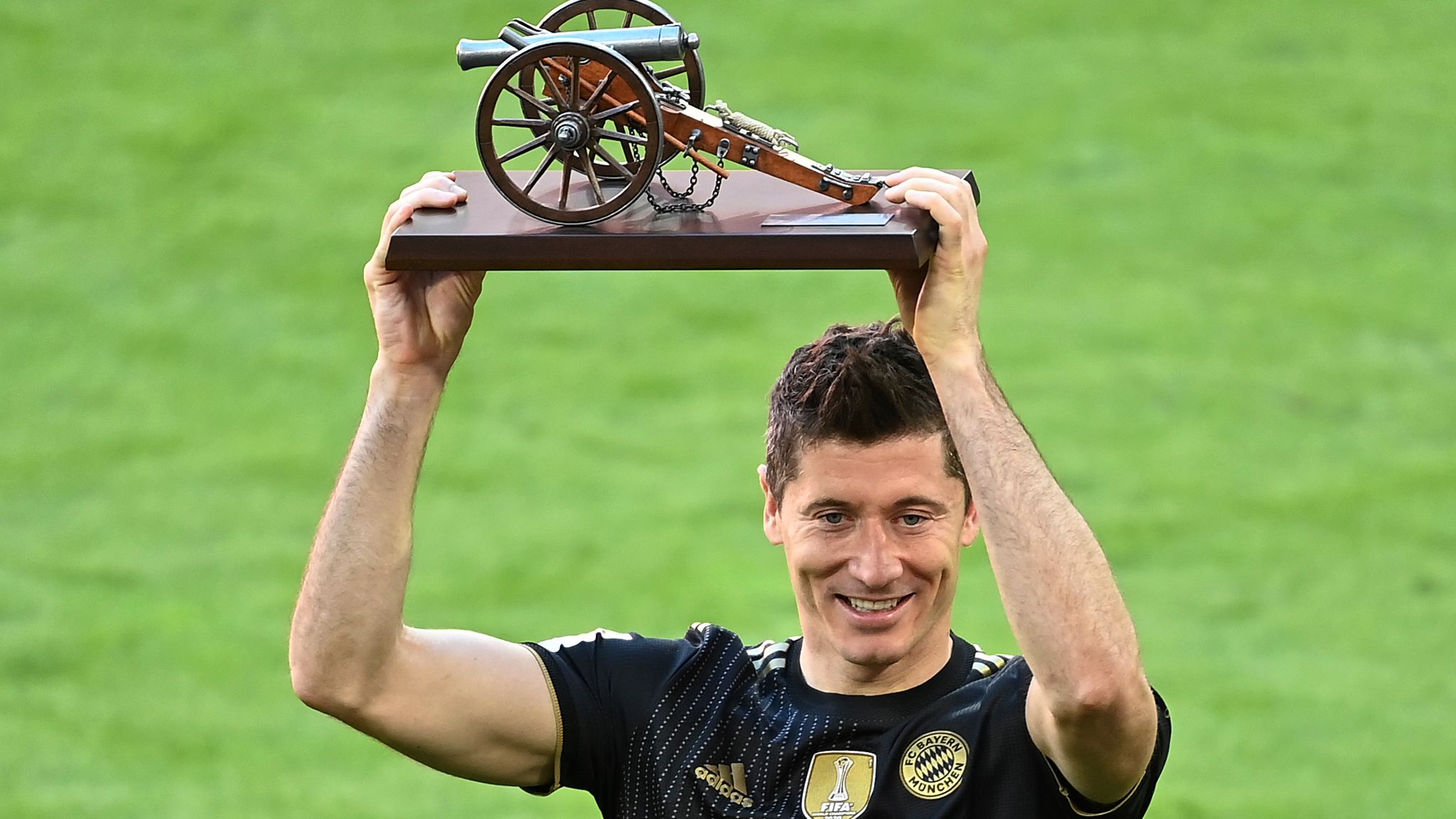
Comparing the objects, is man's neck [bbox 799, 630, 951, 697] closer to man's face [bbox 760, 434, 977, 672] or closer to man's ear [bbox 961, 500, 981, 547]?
man's face [bbox 760, 434, 977, 672]

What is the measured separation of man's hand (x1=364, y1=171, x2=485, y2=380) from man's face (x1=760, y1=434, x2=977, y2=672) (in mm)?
642

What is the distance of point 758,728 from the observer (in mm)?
3623

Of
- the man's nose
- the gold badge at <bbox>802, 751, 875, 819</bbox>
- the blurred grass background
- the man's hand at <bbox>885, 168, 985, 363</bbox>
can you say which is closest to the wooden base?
the man's hand at <bbox>885, 168, 985, 363</bbox>

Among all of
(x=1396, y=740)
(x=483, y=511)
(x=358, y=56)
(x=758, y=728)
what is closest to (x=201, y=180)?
(x=358, y=56)

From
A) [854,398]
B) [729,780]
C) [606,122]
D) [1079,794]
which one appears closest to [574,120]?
[606,122]

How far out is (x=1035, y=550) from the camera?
10.2ft

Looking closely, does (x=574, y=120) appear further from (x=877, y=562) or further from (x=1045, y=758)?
(x=1045, y=758)

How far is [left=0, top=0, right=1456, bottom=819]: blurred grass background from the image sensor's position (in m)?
8.06

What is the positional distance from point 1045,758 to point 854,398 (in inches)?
26.4

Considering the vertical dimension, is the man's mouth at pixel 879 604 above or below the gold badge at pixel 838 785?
above

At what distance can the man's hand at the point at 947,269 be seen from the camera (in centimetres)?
319

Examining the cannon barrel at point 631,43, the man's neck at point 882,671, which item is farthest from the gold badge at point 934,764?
the cannon barrel at point 631,43

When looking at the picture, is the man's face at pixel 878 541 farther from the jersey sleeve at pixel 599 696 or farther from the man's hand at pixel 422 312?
the man's hand at pixel 422 312

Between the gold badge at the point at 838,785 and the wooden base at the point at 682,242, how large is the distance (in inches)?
34.8
